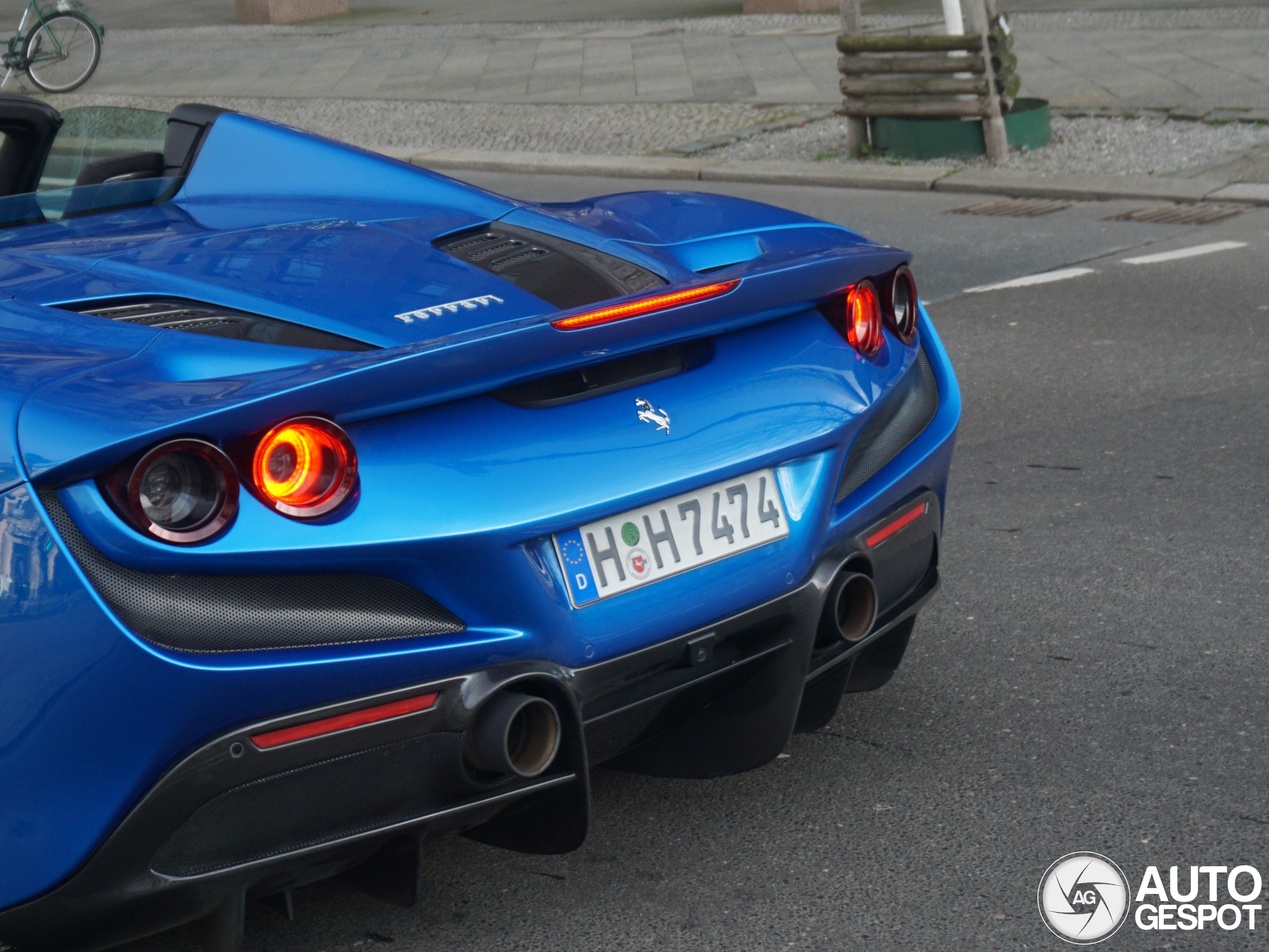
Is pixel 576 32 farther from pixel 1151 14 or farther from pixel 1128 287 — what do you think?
pixel 1128 287

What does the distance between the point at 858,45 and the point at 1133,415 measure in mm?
6312

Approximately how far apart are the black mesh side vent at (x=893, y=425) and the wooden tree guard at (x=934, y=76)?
8.05 metres

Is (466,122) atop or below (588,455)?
below

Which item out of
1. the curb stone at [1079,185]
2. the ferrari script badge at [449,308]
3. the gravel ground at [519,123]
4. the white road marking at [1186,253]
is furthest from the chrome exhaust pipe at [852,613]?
the gravel ground at [519,123]

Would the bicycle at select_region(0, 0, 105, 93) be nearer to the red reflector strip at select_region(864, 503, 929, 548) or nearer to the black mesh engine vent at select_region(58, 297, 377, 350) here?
the black mesh engine vent at select_region(58, 297, 377, 350)

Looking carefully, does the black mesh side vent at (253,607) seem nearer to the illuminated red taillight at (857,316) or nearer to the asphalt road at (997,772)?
the asphalt road at (997,772)

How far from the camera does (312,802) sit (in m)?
2.13

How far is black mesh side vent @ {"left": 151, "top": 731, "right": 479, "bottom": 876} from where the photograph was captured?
2.09 meters

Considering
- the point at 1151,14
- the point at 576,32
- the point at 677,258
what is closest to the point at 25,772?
the point at 677,258

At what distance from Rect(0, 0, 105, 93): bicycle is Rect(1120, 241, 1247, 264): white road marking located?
13.4m

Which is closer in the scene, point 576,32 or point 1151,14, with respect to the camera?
point 1151,14

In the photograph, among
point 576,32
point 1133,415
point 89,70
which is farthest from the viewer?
point 576,32

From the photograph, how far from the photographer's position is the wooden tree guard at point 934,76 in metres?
10.6

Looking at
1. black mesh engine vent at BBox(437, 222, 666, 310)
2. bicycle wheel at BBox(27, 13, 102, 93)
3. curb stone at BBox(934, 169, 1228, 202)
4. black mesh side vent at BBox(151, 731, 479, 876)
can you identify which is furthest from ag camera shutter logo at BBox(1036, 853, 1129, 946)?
bicycle wheel at BBox(27, 13, 102, 93)
